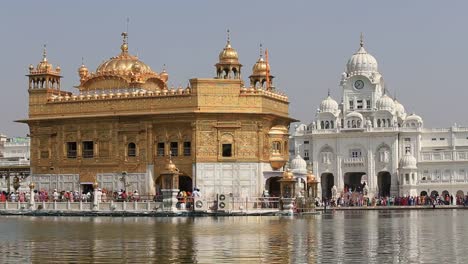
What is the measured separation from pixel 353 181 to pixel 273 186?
4084 cm

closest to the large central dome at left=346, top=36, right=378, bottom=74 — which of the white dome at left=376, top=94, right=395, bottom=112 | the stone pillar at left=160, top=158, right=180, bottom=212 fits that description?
the white dome at left=376, top=94, right=395, bottom=112

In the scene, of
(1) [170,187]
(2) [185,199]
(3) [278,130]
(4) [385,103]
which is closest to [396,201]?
(4) [385,103]

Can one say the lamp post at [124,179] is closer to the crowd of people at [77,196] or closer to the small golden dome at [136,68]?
the crowd of people at [77,196]

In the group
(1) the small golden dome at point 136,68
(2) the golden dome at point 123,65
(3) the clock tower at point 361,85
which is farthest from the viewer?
(3) the clock tower at point 361,85

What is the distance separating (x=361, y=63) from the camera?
85750mm

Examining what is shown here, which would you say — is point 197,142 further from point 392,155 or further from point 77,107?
point 392,155

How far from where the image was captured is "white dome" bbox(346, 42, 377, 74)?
85.6 metres

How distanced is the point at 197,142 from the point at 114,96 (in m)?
5.79

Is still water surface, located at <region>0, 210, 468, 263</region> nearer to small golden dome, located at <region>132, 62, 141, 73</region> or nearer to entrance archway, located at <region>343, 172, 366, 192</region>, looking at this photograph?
small golden dome, located at <region>132, 62, 141, 73</region>

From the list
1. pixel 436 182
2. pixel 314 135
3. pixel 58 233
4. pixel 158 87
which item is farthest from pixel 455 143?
pixel 58 233

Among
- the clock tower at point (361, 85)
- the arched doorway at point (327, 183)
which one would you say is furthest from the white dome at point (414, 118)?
the arched doorway at point (327, 183)

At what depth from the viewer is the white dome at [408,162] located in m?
76.4

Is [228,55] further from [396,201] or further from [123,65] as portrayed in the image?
[396,201]

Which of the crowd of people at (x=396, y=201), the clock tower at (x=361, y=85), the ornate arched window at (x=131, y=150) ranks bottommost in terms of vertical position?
the crowd of people at (x=396, y=201)
